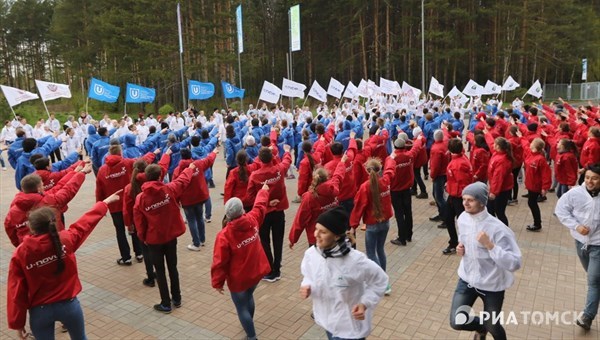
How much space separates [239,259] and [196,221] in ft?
12.3

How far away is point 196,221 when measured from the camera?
8.19 metres

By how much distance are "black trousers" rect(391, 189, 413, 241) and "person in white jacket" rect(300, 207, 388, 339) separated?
4651 mm

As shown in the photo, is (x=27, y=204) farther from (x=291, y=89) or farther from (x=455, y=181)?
(x=291, y=89)

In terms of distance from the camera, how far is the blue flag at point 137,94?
1969 centimetres

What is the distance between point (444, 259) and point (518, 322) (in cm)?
212

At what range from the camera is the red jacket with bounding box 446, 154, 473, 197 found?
23.6ft

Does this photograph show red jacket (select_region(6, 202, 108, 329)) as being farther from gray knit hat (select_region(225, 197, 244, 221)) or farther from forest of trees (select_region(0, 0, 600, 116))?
forest of trees (select_region(0, 0, 600, 116))

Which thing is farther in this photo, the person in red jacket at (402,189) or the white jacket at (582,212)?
the person in red jacket at (402,189)

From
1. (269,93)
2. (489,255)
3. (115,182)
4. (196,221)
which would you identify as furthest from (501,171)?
(269,93)

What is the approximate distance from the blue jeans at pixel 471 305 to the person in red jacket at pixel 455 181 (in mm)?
3247

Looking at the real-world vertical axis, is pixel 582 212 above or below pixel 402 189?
above

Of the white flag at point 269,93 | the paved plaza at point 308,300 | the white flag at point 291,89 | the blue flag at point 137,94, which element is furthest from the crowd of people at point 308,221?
the white flag at point 291,89

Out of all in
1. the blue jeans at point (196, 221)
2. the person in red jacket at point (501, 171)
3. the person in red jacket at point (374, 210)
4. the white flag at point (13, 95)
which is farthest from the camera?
the white flag at point (13, 95)

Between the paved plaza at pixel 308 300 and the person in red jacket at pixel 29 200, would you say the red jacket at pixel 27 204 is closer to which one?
the person in red jacket at pixel 29 200
